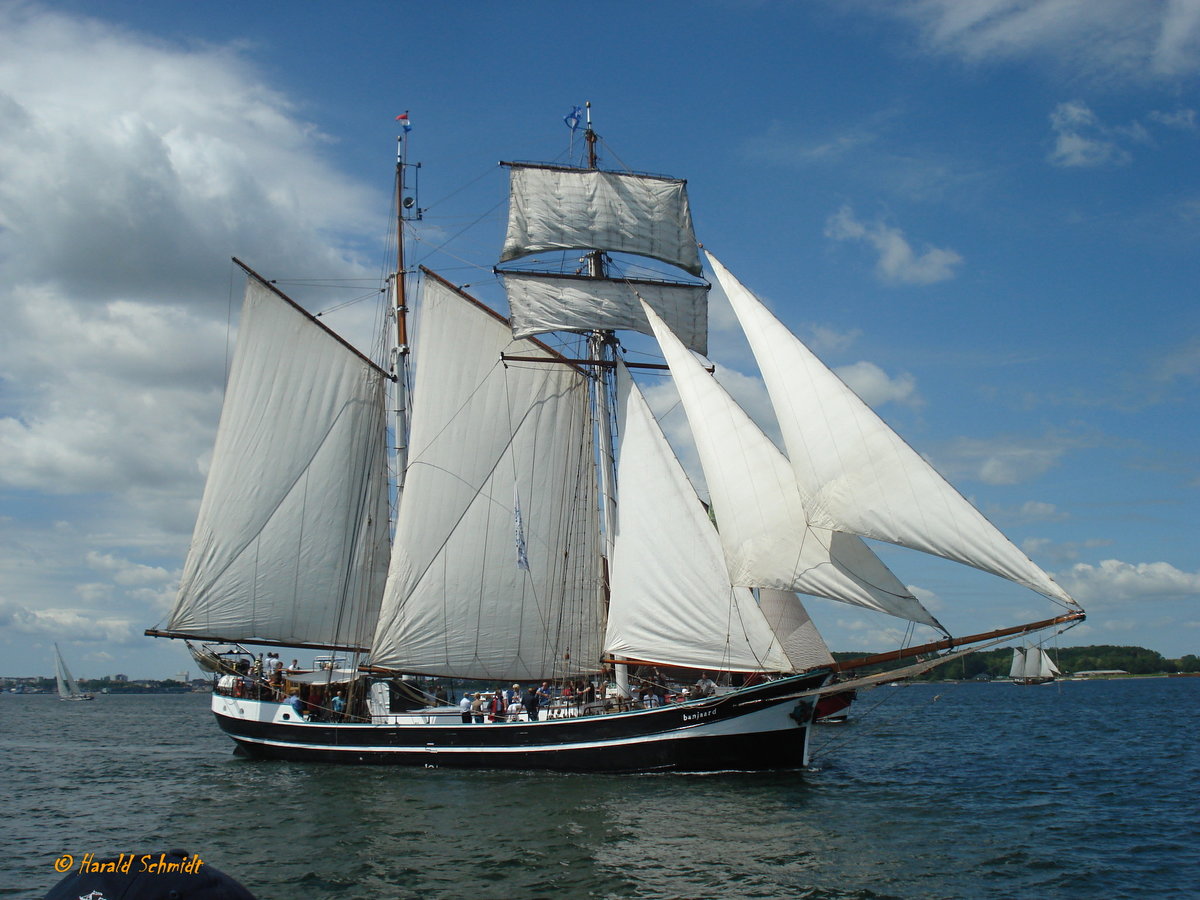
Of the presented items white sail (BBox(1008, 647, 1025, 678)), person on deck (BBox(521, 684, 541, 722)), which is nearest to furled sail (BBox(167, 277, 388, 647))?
person on deck (BBox(521, 684, 541, 722))

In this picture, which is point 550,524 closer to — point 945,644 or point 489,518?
point 489,518

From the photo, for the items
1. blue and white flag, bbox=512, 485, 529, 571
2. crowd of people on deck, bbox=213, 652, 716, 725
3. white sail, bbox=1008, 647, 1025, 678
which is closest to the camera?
crowd of people on deck, bbox=213, 652, 716, 725

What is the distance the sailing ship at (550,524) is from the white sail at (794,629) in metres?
0.08

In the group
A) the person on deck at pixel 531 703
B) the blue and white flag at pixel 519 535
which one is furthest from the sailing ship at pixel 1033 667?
the person on deck at pixel 531 703

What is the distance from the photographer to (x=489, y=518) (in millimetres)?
37312

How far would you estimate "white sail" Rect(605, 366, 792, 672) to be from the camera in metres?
28.7

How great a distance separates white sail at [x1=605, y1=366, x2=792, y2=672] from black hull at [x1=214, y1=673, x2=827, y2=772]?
1.26 metres

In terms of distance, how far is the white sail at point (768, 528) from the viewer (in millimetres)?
25797

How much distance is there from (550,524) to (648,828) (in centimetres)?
1721

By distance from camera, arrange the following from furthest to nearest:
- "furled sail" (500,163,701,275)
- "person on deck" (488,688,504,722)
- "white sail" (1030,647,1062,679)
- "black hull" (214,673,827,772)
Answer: "white sail" (1030,647,1062,679)
"furled sail" (500,163,701,275)
"person on deck" (488,688,504,722)
"black hull" (214,673,827,772)

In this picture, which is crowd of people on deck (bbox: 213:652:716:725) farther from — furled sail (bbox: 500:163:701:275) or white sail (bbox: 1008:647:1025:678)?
white sail (bbox: 1008:647:1025:678)

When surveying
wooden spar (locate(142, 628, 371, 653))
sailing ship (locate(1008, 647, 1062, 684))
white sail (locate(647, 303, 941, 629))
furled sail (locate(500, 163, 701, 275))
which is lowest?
sailing ship (locate(1008, 647, 1062, 684))

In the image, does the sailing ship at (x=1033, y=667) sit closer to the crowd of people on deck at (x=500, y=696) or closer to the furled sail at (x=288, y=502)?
the crowd of people on deck at (x=500, y=696)

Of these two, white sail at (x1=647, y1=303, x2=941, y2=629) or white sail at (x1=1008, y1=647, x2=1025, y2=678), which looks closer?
white sail at (x1=647, y1=303, x2=941, y2=629)
